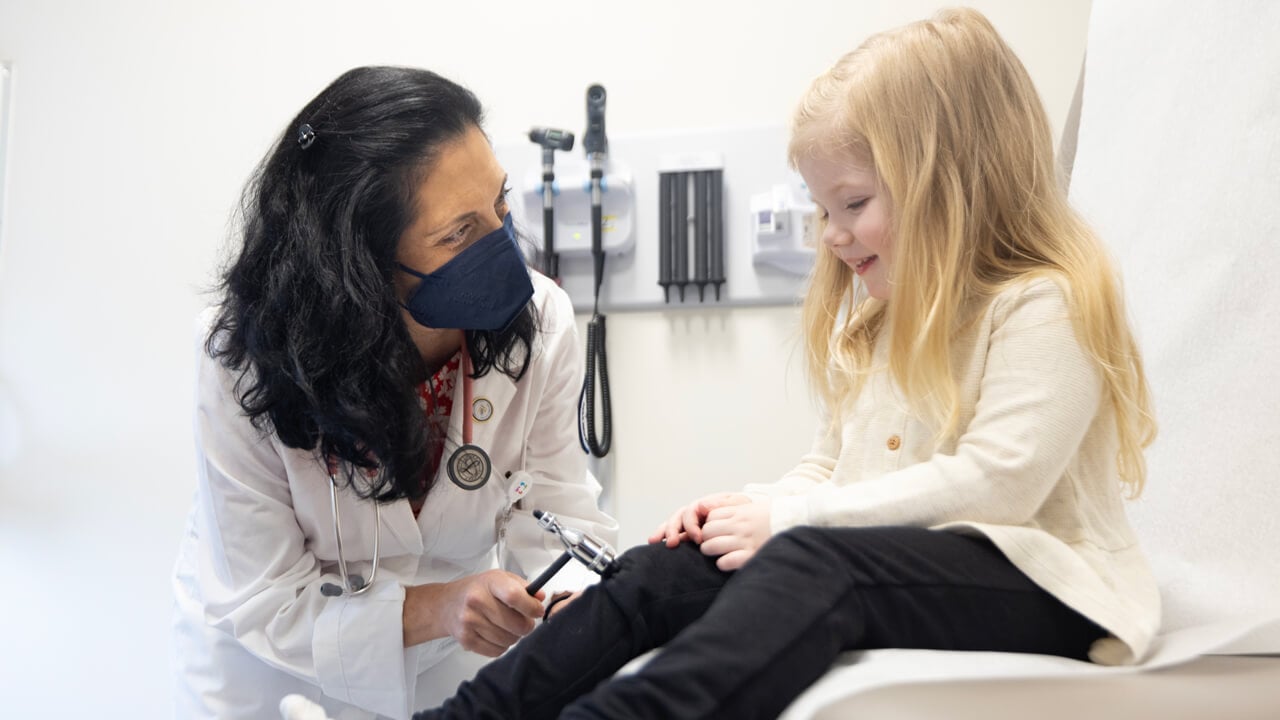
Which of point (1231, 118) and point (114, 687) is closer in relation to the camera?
point (1231, 118)

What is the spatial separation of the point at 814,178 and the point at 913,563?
0.45 meters

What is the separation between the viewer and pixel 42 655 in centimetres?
210

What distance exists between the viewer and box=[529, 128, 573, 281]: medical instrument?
1.82 m

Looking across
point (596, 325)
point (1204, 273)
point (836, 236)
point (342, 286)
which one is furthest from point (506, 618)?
point (1204, 273)

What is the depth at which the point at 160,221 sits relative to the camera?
7.01 ft

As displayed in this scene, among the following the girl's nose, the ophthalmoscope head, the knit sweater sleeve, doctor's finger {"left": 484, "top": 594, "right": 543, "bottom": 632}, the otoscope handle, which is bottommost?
doctor's finger {"left": 484, "top": 594, "right": 543, "bottom": 632}

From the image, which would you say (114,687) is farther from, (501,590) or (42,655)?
(501,590)

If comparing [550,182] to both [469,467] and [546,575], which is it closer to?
[469,467]

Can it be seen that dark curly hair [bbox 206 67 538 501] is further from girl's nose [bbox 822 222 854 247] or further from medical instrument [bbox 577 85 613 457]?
medical instrument [bbox 577 85 613 457]

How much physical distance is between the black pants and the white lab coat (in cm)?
37

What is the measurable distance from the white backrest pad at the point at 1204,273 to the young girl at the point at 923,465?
204 millimetres

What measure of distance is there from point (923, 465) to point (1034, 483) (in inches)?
3.8

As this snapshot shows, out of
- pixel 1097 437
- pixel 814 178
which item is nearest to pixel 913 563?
pixel 1097 437

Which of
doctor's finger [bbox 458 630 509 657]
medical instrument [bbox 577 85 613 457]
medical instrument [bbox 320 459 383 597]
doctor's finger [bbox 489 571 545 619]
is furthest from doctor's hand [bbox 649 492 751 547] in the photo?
medical instrument [bbox 577 85 613 457]
